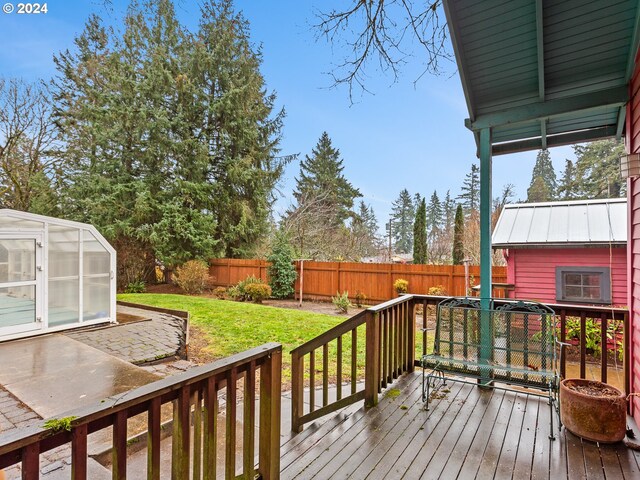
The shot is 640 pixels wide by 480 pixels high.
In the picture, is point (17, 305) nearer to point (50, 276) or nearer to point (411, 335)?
point (50, 276)

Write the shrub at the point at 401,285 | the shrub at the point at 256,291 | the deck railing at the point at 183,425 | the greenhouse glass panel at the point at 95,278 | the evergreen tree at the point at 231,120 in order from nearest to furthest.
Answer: the deck railing at the point at 183,425 → the greenhouse glass panel at the point at 95,278 → the shrub at the point at 401,285 → the shrub at the point at 256,291 → the evergreen tree at the point at 231,120

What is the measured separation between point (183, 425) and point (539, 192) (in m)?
26.5

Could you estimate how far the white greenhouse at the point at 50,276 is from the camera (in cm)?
548

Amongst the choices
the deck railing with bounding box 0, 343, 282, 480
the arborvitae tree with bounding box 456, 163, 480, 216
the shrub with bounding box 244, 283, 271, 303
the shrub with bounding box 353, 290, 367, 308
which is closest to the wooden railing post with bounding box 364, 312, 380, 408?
the deck railing with bounding box 0, 343, 282, 480

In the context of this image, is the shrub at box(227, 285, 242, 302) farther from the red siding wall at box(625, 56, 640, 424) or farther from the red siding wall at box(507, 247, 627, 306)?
the red siding wall at box(625, 56, 640, 424)

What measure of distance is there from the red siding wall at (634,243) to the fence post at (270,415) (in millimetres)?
2580

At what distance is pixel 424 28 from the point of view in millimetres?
2656

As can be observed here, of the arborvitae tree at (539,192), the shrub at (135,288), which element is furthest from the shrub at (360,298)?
the arborvitae tree at (539,192)

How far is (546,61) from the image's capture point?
2854 mm

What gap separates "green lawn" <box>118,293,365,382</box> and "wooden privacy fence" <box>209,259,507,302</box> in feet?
9.33

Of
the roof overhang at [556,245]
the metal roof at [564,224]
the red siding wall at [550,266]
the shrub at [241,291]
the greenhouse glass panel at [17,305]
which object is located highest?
the metal roof at [564,224]

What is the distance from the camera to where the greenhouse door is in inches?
214

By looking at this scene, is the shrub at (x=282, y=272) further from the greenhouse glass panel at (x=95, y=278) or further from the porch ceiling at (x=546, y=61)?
the porch ceiling at (x=546, y=61)

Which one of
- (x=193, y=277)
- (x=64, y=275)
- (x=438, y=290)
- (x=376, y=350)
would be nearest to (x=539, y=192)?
(x=438, y=290)
